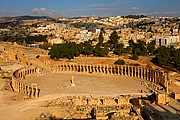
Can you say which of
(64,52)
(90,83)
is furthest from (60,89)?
(64,52)

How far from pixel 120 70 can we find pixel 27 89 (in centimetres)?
2153

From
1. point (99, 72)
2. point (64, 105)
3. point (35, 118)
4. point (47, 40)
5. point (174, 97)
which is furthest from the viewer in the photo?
point (47, 40)

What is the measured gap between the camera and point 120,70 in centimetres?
6047

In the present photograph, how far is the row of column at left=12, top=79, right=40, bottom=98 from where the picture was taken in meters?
42.4

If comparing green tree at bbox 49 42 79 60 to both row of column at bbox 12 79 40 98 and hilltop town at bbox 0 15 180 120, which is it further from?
row of column at bbox 12 79 40 98

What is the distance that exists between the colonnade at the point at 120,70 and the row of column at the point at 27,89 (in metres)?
17.3

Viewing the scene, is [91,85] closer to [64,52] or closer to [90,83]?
[90,83]

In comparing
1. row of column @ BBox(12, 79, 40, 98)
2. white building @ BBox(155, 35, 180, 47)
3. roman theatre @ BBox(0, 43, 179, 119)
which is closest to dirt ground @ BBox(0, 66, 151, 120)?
roman theatre @ BBox(0, 43, 179, 119)

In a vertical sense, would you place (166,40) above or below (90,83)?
above

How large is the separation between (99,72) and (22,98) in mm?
22985

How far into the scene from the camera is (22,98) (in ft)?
137

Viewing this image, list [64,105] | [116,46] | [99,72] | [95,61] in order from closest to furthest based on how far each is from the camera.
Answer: [64,105] → [99,72] → [95,61] → [116,46]

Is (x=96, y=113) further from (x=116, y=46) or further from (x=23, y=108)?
(x=116, y=46)

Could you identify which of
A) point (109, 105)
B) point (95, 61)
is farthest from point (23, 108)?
point (95, 61)
